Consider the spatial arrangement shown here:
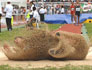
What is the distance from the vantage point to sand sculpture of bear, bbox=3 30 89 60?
27.1 feet

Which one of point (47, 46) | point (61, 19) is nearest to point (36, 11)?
point (61, 19)

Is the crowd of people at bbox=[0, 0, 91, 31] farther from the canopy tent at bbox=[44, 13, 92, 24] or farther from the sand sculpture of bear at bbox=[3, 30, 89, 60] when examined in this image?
the sand sculpture of bear at bbox=[3, 30, 89, 60]

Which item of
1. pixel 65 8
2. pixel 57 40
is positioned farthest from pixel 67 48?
pixel 65 8

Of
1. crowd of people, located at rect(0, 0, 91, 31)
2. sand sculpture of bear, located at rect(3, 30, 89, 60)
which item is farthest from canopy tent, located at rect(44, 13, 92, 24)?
sand sculpture of bear, located at rect(3, 30, 89, 60)

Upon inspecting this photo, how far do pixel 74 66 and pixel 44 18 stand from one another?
69.5ft

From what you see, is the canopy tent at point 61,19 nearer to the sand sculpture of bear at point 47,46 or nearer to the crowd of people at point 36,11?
the crowd of people at point 36,11

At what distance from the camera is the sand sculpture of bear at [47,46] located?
8.26 meters

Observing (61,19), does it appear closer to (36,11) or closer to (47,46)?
(36,11)

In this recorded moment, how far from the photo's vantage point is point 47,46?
8.33 m

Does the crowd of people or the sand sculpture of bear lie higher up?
the sand sculpture of bear

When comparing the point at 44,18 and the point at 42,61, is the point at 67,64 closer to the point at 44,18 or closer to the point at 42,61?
the point at 42,61

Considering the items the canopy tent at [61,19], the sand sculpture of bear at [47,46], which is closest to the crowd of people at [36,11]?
the canopy tent at [61,19]

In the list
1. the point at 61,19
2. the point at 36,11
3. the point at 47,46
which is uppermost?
the point at 47,46

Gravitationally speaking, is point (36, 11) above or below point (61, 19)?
above
